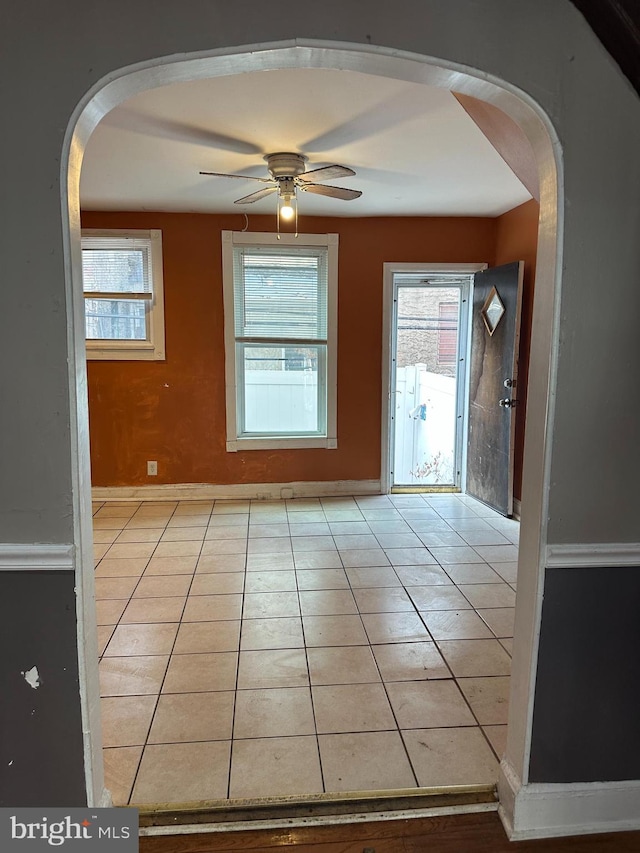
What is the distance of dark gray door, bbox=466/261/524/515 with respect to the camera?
4.05 meters

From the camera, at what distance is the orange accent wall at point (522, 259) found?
396cm

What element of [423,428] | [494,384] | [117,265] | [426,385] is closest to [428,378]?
[426,385]

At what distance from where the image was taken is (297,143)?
2801 millimetres

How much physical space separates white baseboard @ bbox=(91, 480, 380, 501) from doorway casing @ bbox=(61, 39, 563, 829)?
10.5ft

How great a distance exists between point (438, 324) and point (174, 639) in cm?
376

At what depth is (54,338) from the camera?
1.27 m

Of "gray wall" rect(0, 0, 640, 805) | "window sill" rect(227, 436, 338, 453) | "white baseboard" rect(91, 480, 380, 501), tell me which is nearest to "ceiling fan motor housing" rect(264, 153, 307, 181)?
"gray wall" rect(0, 0, 640, 805)

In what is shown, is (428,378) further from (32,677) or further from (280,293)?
(32,677)

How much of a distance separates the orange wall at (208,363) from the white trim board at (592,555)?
3.30 metres

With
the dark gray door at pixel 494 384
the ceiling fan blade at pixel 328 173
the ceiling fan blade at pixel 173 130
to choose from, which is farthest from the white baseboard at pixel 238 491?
the ceiling fan blade at pixel 173 130

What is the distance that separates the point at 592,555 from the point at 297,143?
7.93 ft

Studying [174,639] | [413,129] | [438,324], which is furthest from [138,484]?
[413,129]

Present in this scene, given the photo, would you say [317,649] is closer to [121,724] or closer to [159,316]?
[121,724]

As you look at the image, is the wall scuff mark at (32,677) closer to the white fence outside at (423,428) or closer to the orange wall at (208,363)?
the orange wall at (208,363)
